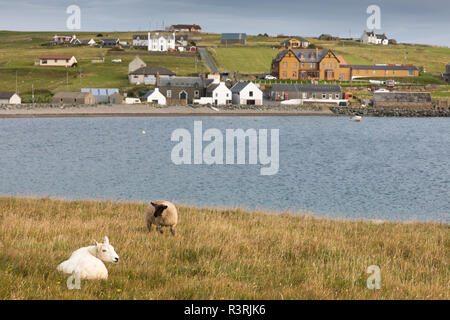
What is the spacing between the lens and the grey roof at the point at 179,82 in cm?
11869

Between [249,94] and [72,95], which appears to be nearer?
[72,95]

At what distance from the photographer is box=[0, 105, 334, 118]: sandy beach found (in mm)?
106312

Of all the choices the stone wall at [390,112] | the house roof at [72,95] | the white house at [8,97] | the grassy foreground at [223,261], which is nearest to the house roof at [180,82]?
the house roof at [72,95]

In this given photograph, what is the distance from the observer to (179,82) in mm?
119500

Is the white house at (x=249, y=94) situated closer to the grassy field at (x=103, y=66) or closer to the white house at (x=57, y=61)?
the grassy field at (x=103, y=66)

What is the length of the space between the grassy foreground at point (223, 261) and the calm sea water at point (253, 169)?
48.1 feet

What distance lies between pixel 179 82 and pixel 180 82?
253 mm

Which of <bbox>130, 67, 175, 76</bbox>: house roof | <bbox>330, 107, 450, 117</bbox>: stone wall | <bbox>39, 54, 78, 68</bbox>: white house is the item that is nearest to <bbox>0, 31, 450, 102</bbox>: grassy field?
<bbox>39, 54, 78, 68</bbox>: white house

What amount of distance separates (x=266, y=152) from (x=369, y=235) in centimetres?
5972

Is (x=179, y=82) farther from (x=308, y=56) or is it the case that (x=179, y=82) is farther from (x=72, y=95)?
(x=308, y=56)

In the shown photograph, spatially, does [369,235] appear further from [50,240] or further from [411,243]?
[50,240]

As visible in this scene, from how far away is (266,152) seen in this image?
77750mm

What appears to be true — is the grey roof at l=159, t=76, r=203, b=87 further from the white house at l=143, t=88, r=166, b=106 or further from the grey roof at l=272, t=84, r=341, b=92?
the grey roof at l=272, t=84, r=341, b=92

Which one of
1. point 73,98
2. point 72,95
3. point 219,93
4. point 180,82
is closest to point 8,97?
point 72,95
